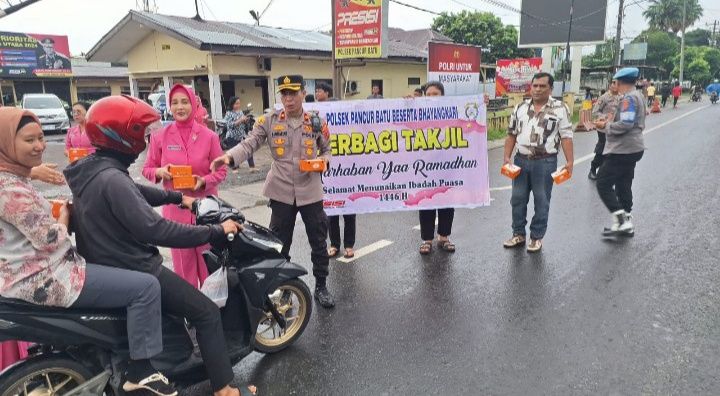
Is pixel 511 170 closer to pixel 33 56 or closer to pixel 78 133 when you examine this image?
pixel 78 133

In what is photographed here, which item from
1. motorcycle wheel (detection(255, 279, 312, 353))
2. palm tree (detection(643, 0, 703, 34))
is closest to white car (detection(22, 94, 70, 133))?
motorcycle wheel (detection(255, 279, 312, 353))

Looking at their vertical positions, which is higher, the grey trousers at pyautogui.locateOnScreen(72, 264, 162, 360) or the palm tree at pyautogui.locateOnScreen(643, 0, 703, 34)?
the palm tree at pyautogui.locateOnScreen(643, 0, 703, 34)

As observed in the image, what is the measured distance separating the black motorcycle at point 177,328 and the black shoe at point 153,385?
2.5 inches

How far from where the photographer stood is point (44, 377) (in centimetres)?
228

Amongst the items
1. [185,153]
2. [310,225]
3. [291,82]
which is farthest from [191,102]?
[310,225]

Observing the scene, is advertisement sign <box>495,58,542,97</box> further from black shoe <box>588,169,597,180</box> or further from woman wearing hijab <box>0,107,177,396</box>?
woman wearing hijab <box>0,107,177,396</box>

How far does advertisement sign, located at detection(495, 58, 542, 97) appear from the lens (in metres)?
20.2

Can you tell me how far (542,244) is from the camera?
5.43m

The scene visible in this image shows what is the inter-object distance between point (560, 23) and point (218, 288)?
3554 cm

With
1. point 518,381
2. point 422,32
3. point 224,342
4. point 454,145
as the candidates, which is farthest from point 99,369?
point 422,32

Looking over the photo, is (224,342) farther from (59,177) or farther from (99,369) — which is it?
(59,177)

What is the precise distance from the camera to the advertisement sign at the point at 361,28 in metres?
9.48

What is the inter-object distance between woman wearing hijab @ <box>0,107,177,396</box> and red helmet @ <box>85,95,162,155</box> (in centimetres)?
22

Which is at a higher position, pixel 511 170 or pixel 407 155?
pixel 407 155
